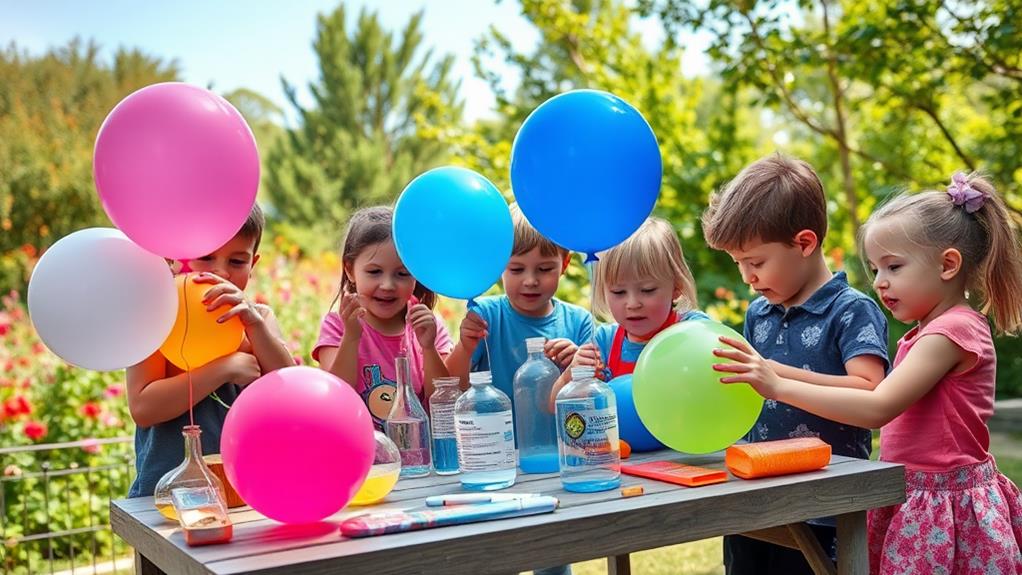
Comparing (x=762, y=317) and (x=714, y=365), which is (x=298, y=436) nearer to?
(x=714, y=365)

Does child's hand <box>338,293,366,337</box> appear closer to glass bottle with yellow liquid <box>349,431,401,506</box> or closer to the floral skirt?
glass bottle with yellow liquid <box>349,431,401,506</box>

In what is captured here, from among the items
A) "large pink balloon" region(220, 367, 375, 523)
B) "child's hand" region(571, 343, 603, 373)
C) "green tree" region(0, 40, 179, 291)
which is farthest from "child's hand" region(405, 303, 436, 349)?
"green tree" region(0, 40, 179, 291)

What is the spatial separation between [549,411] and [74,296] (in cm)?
105

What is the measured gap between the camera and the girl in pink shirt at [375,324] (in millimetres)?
2525

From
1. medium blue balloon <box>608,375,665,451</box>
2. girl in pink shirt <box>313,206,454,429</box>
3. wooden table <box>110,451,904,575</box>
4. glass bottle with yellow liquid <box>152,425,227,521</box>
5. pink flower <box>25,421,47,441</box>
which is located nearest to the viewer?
wooden table <box>110,451,904,575</box>

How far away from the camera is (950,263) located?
2332 millimetres

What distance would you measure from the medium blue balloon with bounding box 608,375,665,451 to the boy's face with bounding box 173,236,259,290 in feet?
3.26

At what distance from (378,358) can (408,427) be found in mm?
452

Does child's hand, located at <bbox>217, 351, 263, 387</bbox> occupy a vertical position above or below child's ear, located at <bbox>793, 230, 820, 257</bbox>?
below

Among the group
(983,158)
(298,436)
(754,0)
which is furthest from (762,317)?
(983,158)

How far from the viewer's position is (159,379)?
2.30 metres

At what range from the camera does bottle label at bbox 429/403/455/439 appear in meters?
2.21

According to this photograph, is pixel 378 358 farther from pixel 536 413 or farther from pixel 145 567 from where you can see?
pixel 145 567

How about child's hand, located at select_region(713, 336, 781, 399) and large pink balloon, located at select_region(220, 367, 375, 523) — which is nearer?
large pink balloon, located at select_region(220, 367, 375, 523)
